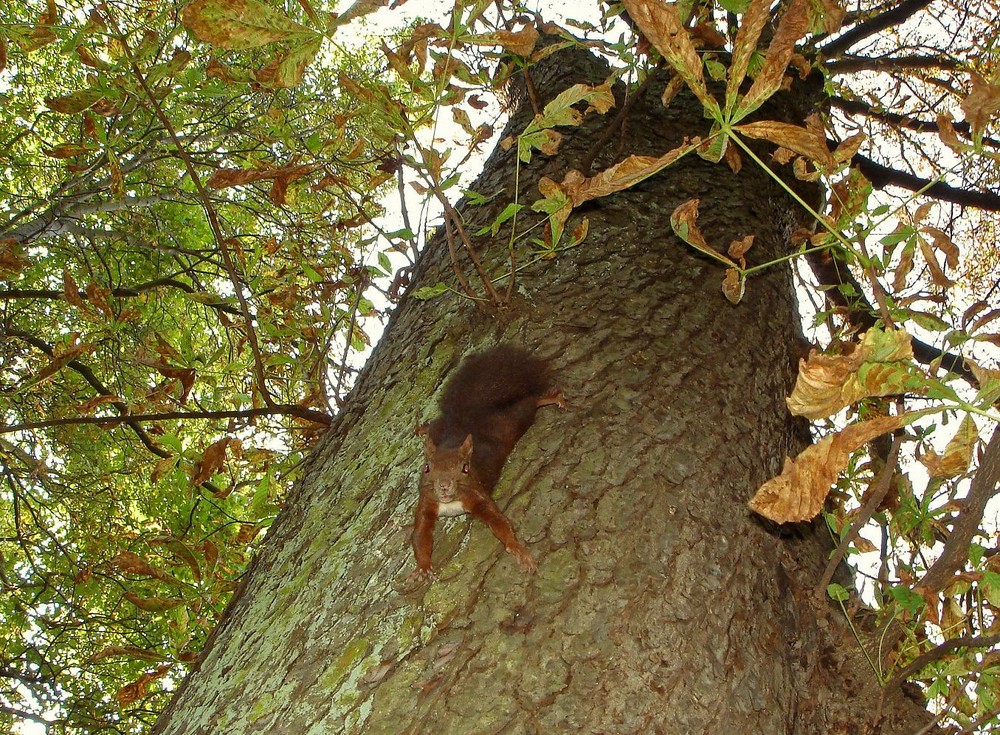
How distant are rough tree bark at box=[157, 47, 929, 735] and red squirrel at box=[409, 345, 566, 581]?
35 mm

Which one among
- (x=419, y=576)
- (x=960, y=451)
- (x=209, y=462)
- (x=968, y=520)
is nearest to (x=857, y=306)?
(x=968, y=520)

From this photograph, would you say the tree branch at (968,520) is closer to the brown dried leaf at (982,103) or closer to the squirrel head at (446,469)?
the brown dried leaf at (982,103)

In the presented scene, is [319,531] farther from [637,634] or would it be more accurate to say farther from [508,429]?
[637,634]

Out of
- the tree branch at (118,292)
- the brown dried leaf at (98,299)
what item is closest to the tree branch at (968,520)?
the brown dried leaf at (98,299)

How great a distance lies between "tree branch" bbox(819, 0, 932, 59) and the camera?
3461 millimetres

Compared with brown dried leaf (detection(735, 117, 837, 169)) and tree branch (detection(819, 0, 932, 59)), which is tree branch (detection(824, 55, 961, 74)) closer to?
tree branch (detection(819, 0, 932, 59))

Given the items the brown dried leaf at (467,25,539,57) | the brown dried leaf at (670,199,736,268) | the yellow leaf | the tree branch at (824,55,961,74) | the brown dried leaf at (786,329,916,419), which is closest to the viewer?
the brown dried leaf at (786,329,916,419)

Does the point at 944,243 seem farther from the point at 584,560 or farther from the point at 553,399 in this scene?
the point at 584,560

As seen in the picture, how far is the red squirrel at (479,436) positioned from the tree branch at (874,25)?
2.73 meters

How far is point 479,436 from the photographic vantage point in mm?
2162

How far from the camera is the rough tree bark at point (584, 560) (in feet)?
4.27

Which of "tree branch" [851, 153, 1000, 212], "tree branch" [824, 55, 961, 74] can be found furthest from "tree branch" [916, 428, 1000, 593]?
A: "tree branch" [824, 55, 961, 74]

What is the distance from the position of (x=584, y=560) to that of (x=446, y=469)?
50cm

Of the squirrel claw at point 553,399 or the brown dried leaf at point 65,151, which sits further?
the brown dried leaf at point 65,151
